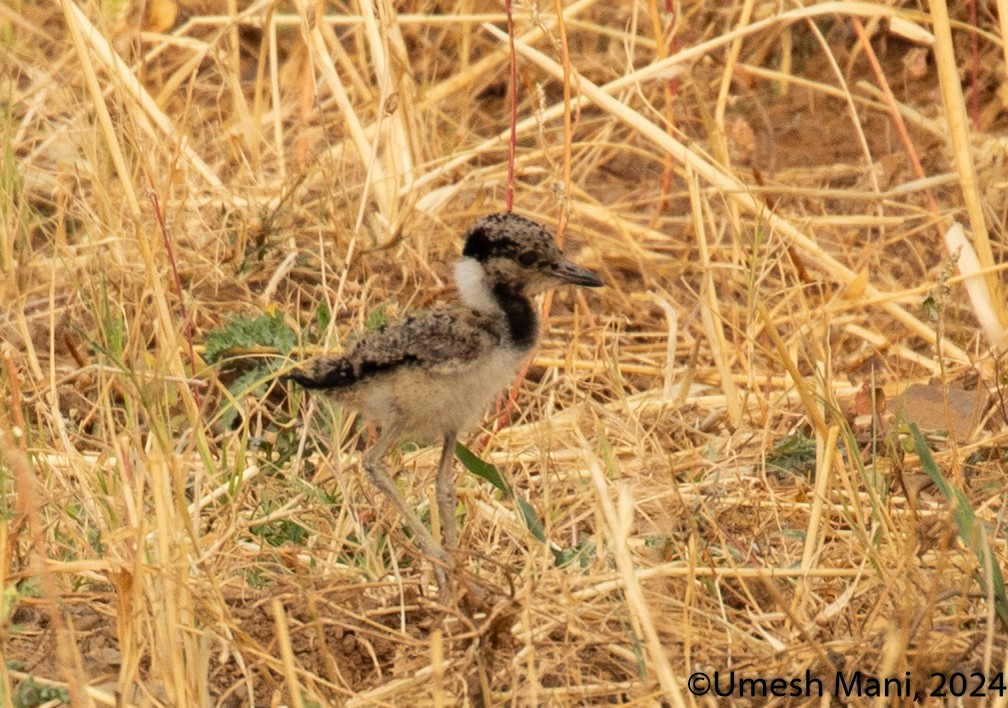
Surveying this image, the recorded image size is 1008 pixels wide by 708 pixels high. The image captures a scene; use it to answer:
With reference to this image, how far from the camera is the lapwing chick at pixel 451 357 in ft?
10.8

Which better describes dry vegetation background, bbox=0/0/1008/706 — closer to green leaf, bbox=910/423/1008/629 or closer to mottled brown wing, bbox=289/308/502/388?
green leaf, bbox=910/423/1008/629

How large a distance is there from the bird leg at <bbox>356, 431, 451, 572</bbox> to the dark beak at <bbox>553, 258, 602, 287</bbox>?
525 millimetres

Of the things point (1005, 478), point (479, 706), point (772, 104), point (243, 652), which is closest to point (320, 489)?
point (243, 652)

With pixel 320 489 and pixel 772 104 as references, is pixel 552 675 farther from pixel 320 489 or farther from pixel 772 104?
pixel 772 104

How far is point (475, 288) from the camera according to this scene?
11.6 feet

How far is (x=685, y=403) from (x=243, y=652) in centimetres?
176

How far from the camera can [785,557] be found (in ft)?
11.4

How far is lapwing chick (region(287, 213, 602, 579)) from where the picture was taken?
3.29 meters

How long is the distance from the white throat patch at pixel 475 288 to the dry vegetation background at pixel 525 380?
1.08ft

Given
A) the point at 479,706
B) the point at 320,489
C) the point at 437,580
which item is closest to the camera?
→ the point at 479,706

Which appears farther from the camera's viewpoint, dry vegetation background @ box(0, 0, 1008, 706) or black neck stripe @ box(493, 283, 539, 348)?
black neck stripe @ box(493, 283, 539, 348)

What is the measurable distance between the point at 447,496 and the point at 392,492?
129 millimetres

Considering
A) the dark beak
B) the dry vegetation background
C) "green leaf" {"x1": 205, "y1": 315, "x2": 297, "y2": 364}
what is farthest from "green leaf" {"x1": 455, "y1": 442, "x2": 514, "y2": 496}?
"green leaf" {"x1": 205, "y1": 315, "x2": 297, "y2": 364}

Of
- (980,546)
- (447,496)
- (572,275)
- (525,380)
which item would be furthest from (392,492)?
(525,380)
